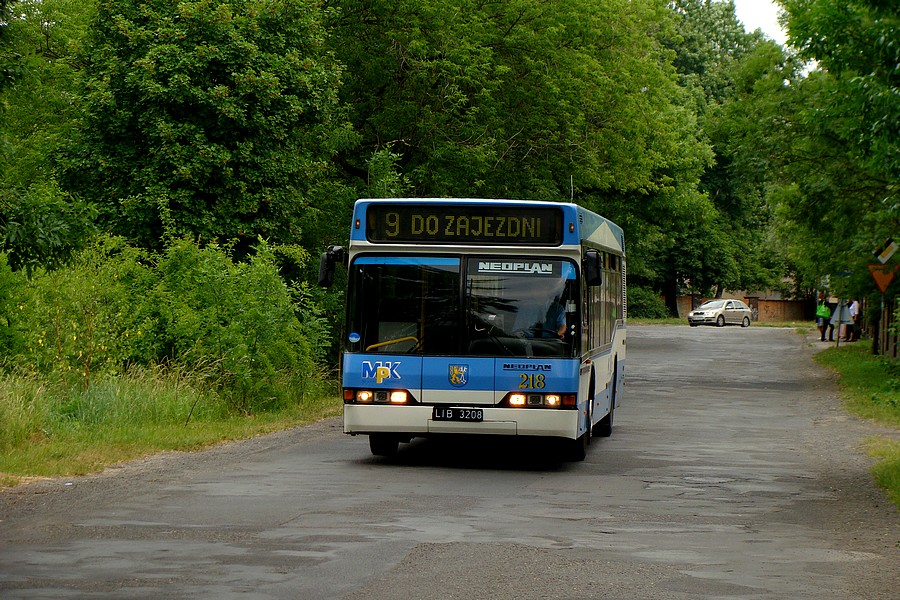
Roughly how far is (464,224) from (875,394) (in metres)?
13.2

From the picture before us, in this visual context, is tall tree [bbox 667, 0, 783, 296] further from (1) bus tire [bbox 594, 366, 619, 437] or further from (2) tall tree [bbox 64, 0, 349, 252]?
(1) bus tire [bbox 594, 366, 619, 437]

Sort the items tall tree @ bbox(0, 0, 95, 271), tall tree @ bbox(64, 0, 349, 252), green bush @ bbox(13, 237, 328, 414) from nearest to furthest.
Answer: tall tree @ bbox(0, 0, 95, 271) → green bush @ bbox(13, 237, 328, 414) → tall tree @ bbox(64, 0, 349, 252)

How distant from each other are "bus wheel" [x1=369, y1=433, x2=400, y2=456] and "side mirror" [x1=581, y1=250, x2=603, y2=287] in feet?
9.58

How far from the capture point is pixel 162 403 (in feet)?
58.8

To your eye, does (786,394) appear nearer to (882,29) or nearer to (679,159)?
(882,29)

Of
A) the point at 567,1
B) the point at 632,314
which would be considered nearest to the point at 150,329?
the point at 567,1

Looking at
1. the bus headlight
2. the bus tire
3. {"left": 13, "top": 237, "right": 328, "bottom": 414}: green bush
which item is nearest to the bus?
the bus headlight

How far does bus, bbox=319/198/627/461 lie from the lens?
1423 cm

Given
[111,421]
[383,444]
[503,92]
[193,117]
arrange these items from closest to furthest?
[383,444]
[111,421]
[193,117]
[503,92]

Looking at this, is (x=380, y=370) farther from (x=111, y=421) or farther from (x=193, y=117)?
(x=193, y=117)

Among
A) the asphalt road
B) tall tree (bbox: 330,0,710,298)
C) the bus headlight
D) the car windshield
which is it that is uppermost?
tall tree (bbox: 330,0,710,298)

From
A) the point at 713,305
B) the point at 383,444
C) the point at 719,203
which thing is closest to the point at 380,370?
the point at 383,444

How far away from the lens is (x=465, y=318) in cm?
1434

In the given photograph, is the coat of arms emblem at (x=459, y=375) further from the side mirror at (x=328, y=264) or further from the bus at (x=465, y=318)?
the side mirror at (x=328, y=264)
